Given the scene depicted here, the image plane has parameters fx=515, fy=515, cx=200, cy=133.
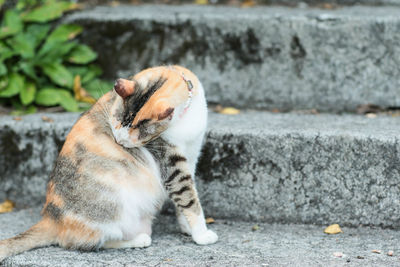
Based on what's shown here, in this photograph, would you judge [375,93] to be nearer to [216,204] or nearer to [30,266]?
[216,204]

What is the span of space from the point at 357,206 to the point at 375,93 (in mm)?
1045

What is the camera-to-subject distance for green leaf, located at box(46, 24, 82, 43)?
160 inches

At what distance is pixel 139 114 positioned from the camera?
2.54 meters

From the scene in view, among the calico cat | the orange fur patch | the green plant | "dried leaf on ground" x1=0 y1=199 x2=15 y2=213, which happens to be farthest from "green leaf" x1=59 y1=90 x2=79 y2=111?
the orange fur patch

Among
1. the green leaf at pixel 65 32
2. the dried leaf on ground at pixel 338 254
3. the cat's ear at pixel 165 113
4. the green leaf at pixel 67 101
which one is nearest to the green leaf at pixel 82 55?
the green leaf at pixel 65 32

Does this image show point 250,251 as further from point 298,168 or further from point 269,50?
point 269,50

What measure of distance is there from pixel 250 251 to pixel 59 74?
2.12 meters

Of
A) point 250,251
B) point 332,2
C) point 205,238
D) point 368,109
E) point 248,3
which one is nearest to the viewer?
point 250,251

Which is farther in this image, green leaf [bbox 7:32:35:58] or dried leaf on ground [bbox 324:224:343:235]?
green leaf [bbox 7:32:35:58]

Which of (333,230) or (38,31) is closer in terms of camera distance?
(333,230)

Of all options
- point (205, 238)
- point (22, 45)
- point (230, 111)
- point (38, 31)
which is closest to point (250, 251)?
point (205, 238)

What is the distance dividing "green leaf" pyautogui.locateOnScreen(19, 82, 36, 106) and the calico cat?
47.1 inches

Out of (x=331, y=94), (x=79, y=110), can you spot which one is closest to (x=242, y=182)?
(x=331, y=94)

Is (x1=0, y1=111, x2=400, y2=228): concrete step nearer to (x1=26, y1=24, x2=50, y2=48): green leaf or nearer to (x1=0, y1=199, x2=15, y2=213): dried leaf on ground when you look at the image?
(x1=0, y1=199, x2=15, y2=213): dried leaf on ground
